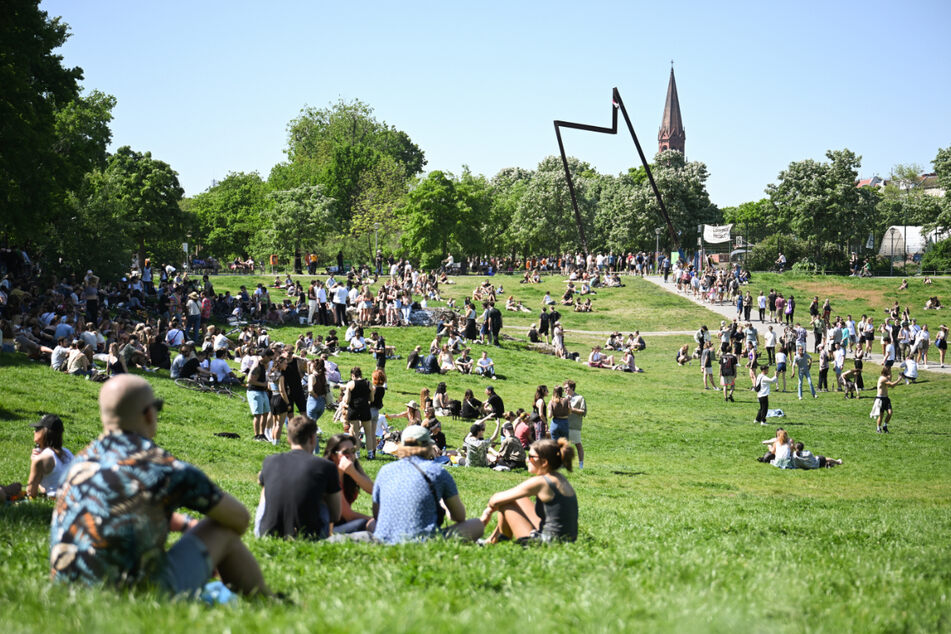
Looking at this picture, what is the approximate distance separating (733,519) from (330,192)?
3474 inches

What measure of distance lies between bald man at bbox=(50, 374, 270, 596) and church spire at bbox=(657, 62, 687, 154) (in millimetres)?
189139

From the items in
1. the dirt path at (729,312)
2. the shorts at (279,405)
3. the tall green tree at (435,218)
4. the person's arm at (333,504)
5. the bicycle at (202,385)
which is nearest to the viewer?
the person's arm at (333,504)

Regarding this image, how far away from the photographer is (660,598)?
517 centimetres

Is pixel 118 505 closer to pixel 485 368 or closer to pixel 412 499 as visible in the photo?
pixel 412 499

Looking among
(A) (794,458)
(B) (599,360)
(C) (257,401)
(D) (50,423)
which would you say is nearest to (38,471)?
(D) (50,423)

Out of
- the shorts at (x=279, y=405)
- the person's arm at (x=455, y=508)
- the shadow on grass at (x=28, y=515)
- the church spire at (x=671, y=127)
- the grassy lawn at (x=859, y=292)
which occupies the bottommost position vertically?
the shorts at (x=279, y=405)

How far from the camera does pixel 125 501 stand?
13.5ft

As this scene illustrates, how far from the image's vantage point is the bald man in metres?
4.12

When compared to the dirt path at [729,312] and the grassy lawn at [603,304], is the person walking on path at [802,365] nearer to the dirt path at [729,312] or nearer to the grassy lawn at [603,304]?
the dirt path at [729,312]

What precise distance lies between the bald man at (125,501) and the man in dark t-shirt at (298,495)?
6.89 ft

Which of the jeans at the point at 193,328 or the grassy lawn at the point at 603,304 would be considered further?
the grassy lawn at the point at 603,304

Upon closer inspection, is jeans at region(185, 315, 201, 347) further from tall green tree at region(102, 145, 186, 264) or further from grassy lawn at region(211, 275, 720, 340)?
tall green tree at region(102, 145, 186, 264)

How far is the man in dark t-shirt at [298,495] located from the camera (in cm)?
650

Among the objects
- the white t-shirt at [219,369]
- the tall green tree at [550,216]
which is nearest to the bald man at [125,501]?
the white t-shirt at [219,369]
